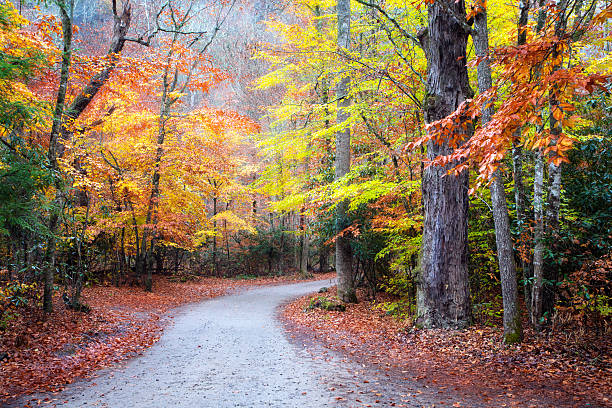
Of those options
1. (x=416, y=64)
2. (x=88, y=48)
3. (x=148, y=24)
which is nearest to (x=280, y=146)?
(x=416, y=64)

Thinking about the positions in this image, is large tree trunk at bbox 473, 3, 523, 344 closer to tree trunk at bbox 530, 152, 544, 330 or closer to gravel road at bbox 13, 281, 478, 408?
tree trunk at bbox 530, 152, 544, 330

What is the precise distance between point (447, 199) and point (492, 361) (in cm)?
303

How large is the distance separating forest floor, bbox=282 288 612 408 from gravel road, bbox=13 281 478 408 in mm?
572

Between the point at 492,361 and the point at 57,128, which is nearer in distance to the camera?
the point at 492,361

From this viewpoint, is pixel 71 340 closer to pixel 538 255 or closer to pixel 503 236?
pixel 503 236

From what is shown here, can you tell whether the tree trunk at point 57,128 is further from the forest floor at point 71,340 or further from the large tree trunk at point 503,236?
the large tree trunk at point 503,236

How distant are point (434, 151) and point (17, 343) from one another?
848 centimetres

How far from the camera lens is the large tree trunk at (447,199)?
7.25 metres

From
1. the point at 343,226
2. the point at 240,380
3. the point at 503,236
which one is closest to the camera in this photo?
the point at 240,380

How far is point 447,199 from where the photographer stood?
7.30 metres

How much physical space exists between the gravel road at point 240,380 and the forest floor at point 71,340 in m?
0.47

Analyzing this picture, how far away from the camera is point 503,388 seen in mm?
4566

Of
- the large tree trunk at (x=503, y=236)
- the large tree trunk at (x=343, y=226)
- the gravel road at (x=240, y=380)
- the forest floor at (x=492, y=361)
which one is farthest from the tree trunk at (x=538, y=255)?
the large tree trunk at (x=343, y=226)

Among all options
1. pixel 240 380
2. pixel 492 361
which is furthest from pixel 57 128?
pixel 492 361
